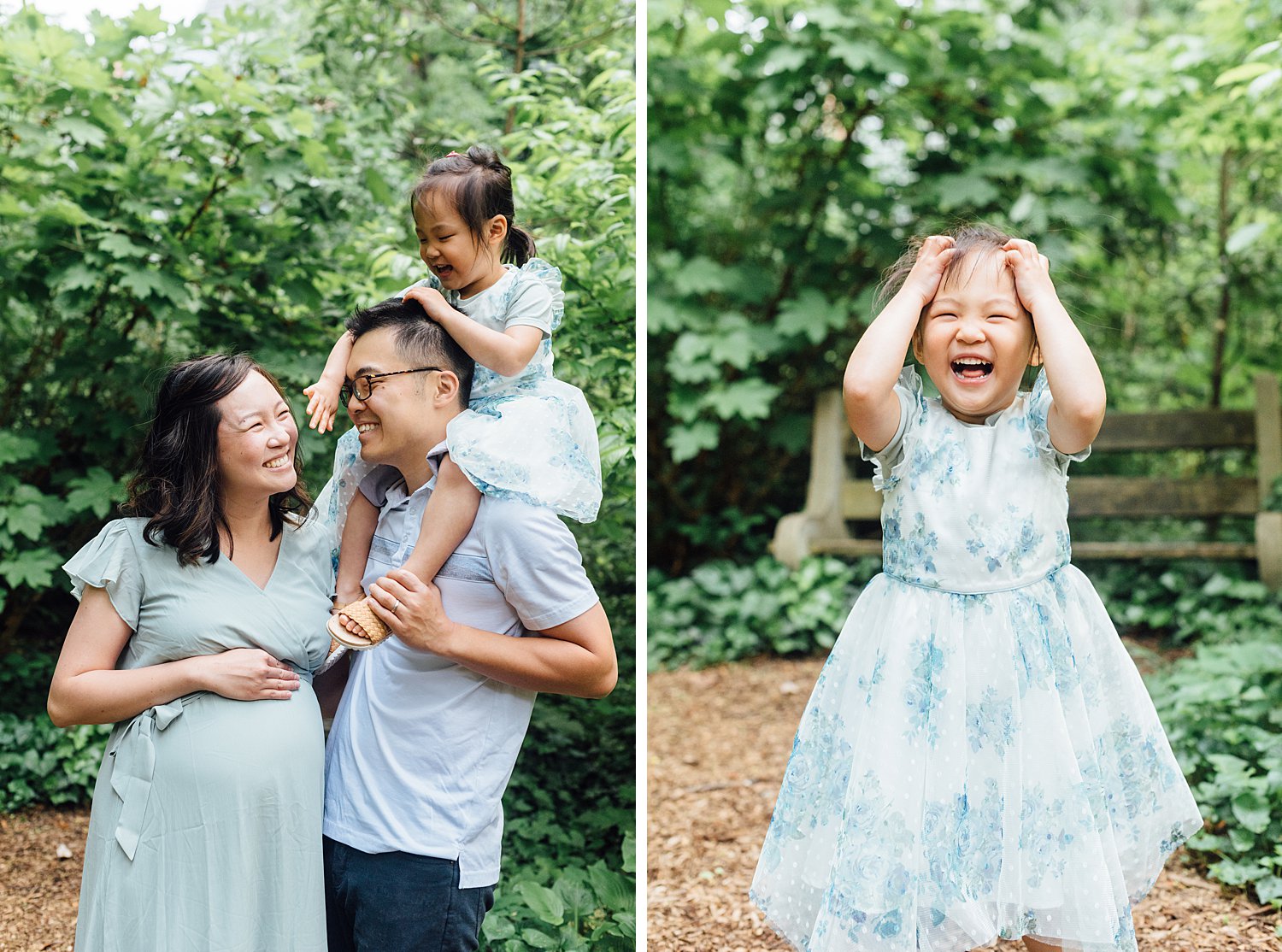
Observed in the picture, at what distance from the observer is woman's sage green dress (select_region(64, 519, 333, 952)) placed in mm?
1698

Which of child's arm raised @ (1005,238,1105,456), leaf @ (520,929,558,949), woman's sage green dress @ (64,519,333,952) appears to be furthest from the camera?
leaf @ (520,929,558,949)

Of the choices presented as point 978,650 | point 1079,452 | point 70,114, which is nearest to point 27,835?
point 70,114

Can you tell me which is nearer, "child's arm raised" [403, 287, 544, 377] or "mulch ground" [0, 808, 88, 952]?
"child's arm raised" [403, 287, 544, 377]

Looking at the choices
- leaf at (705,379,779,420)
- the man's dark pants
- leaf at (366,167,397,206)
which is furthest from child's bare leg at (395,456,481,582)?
leaf at (705,379,779,420)

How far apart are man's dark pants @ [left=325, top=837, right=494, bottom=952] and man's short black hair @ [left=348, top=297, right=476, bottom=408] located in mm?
771

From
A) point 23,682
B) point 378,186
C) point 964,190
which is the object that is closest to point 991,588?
point 378,186

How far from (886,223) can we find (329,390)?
421 cm

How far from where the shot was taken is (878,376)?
187cm

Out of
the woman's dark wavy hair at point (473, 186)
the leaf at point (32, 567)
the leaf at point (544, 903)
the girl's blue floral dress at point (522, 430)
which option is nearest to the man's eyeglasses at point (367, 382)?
the girl's blue floral dress at point (522, 430)

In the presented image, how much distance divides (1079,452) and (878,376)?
394mm

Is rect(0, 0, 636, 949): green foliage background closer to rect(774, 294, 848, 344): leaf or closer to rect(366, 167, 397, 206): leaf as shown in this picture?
rect(366, 167, 397, 206): leaf

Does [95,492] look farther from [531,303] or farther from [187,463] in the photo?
[531,303]

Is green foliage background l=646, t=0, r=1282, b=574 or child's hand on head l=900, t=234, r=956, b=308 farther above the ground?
green foliage background l=646, t=0, r=1282, b=574

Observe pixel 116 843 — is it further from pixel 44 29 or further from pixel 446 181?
pixel 44 29
